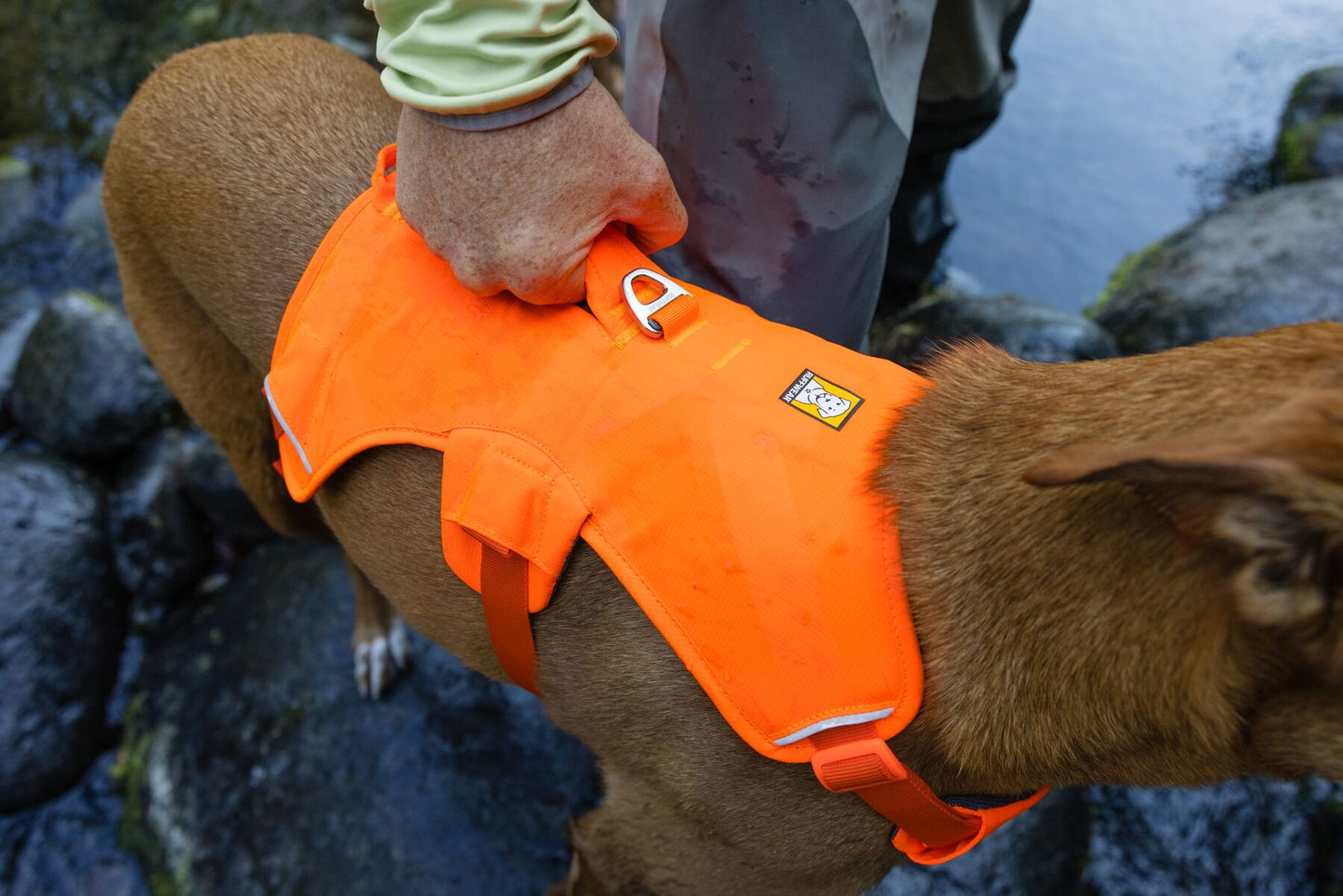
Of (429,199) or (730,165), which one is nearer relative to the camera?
(429,199)

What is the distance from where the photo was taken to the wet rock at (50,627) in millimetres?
3230

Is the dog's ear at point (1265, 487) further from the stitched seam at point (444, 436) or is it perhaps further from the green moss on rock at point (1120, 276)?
the green moss on rock at point (1120, 276)

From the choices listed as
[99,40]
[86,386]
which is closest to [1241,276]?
[86,386]

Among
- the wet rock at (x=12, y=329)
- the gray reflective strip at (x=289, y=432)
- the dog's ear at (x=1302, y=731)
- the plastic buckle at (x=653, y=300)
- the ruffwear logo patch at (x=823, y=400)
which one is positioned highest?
the plastic buckle at (x=653, y=300)

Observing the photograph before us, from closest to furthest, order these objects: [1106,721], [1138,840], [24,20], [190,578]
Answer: [1106,721] < [1138,840] < [190,578] < [24,20]

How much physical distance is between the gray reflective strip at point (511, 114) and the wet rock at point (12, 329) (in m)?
4.23

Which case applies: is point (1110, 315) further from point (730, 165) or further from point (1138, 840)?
point (730, 165)

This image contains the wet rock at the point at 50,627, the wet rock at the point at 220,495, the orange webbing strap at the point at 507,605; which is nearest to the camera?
the orange webbing strap at the point at 507,605

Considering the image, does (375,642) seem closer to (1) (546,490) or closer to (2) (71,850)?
(2) (71,850)

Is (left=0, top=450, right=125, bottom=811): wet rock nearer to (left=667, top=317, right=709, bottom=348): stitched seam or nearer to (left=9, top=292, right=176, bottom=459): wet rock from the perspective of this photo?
(left=9, top=292, right=176, bottom=459): wet rock

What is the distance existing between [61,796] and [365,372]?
2.97 m

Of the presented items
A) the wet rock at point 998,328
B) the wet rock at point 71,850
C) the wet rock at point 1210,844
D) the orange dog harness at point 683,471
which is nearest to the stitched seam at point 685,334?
the orange dog harness at point 683,471

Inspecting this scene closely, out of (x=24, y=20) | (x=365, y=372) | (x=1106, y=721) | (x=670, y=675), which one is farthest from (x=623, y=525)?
(x=24, y=20)

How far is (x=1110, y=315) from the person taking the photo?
4445 mm
